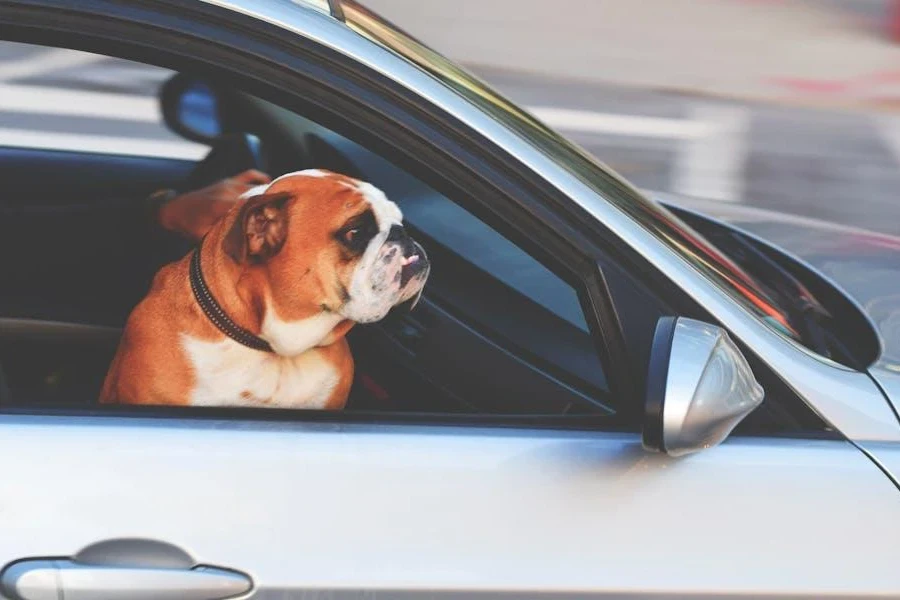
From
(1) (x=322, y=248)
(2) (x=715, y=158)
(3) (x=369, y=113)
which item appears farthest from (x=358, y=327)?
(2) (x=715, y=158)

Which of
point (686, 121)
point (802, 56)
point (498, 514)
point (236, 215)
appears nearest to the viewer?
point (498, 514)

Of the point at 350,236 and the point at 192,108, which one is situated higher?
the point at 192,108

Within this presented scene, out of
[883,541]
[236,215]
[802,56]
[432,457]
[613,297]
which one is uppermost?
[802,56]

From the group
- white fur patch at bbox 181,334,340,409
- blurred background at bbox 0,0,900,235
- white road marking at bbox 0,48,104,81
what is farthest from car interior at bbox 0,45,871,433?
white road marking at bbox 0,48,104,81

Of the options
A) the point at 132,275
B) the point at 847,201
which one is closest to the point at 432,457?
the point at 132,275

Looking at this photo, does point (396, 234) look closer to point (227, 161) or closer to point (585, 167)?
point (585, 167)

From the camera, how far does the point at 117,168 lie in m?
3.55

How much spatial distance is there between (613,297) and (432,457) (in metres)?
0.34

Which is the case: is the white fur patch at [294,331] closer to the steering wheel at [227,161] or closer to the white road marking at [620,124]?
the steering wheel at [227,161]

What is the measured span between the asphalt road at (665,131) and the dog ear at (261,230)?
5.12 m

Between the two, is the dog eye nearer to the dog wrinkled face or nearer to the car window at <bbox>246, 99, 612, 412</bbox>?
the dog wrinkled face

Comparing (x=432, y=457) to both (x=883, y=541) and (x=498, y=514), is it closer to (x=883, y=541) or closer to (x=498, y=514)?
(x=498, y=514)

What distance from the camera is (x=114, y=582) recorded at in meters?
1.78

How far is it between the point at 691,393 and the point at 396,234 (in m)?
0.61
